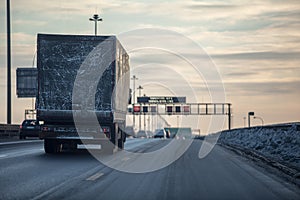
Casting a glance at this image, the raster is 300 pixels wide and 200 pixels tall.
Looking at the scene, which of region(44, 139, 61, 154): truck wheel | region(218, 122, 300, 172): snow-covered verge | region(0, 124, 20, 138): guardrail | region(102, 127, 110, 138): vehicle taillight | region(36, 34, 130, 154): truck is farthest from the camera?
region(0, 124, 20, 138): guardrail

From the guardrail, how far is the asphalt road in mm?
31952

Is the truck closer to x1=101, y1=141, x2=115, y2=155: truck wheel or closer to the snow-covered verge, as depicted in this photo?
x1=101, y1=141, x2=115, y2=155: truck wheel

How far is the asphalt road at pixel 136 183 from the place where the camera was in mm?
11922

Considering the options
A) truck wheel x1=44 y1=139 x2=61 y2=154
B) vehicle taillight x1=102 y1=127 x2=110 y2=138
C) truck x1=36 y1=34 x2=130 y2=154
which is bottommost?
truck wheel x1=44 y1=139 x2=61 y2=154

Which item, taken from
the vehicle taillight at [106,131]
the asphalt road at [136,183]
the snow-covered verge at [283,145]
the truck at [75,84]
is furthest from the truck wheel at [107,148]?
the snow-covered verge at [283,145]

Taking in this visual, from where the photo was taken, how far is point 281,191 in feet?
42.1

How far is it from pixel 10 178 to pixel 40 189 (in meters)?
2.30

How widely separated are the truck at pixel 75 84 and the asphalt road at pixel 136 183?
385 centimetres

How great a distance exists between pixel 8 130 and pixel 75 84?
1195 inches

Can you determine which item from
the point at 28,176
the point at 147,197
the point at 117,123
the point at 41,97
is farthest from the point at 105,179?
the point at 117,123

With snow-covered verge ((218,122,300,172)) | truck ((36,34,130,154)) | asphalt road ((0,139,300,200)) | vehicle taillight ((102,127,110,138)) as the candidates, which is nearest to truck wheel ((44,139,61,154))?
truck ((36,34,130,154))

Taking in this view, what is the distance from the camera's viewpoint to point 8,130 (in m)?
51.9

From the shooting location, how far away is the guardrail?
5054 centimetres

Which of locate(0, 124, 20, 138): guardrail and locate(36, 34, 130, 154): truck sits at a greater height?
locate(36, 34, 130, 154): truck
